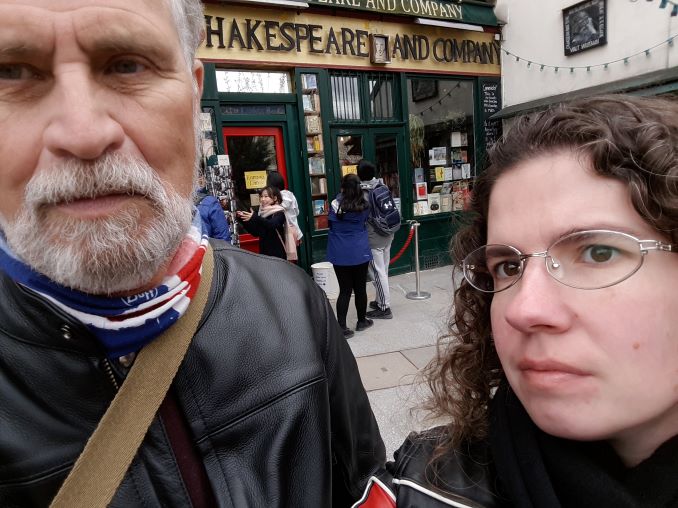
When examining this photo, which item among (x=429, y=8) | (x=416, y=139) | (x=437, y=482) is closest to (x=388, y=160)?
(x=416, y=139)

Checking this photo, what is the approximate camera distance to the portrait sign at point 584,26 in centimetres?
681

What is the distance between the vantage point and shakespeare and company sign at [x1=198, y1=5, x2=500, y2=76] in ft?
19.4

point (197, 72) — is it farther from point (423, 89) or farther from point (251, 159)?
point (423, 89)

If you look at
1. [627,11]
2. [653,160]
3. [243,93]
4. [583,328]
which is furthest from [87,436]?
[627,11]

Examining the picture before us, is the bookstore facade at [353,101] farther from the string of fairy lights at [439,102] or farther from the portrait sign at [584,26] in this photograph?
the portrait sign at [584,26]

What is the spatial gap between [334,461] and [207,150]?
17.5ft

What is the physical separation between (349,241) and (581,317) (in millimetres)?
4150

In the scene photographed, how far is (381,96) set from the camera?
23.8 ft

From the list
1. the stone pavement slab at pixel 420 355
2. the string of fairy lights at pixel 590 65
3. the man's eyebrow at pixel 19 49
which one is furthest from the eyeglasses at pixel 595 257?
the string of fairy lights at pixel 590 65

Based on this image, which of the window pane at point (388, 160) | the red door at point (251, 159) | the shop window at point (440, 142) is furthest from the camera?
the shop window at point (440, 142)

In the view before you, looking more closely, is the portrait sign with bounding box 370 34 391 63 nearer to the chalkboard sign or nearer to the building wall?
the chalkboard sign

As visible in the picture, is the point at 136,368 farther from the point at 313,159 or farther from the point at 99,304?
the point at 313,159

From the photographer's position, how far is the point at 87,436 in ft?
2.96

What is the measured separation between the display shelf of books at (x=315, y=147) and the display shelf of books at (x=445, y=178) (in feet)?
6.02
